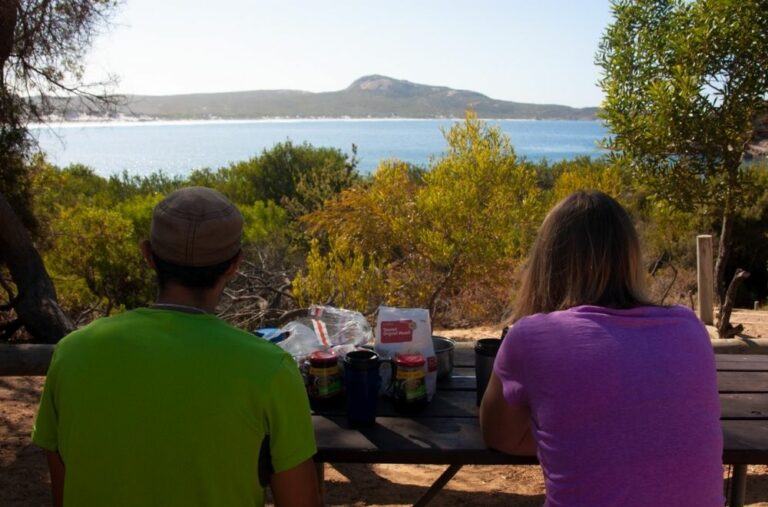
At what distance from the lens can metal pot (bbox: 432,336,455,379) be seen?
2422 mm

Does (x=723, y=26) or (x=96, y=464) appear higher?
(x=723, y=26)

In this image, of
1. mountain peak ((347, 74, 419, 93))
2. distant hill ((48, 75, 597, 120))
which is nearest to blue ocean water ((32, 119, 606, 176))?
distant hill ((48, 75, 597, 120))

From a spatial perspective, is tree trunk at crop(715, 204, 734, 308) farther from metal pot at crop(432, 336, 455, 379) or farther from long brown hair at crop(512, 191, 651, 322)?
long brown hair at crop(512, 191, 651, 322)

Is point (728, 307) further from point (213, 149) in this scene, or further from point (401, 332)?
point (213, 149)

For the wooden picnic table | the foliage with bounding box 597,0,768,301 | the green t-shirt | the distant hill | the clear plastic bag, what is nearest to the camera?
the green t-shirt

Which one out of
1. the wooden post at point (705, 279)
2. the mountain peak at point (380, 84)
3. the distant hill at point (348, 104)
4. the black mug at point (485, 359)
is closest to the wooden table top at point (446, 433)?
the black mug at point (485, 359)

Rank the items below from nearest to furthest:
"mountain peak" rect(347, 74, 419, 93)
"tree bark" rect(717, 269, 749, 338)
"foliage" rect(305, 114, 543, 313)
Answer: "tree bark" rect(717, 269, 749, 338) → "foliage" rect(305, 114, 543, 313) → "mountain peak" rect(347, 74, 419, 93)

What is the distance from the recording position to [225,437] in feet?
4.52

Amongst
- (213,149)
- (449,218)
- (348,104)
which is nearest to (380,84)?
(348,104)

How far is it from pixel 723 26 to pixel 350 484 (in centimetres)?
434

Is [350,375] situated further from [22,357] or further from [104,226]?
[104,226]

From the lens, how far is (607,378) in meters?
1.53

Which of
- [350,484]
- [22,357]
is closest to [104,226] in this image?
[22,357]

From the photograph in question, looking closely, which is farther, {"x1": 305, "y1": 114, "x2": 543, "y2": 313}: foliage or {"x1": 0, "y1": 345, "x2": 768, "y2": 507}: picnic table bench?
{"x1": 305, "y1": 114, "x2": 543, "y2": 313}: foliage
